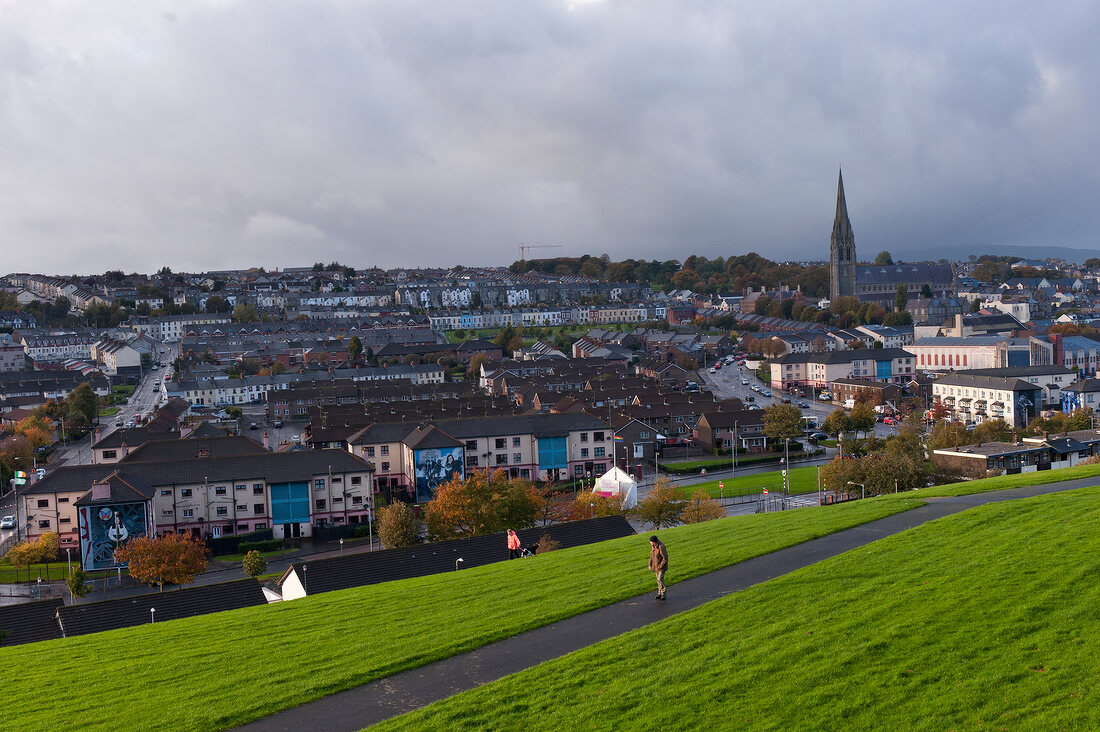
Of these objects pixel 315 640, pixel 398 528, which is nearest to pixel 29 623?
pixel 315 640

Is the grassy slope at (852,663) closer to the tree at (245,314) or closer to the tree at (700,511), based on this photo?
the tree at (700,511)

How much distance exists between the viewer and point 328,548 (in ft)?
96.7

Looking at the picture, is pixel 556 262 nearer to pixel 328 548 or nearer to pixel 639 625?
pixel 328 548

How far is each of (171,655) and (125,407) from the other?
61.3 meters

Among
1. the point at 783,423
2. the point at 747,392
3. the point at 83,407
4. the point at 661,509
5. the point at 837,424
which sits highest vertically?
the point at 83,407

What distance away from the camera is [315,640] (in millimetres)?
10023

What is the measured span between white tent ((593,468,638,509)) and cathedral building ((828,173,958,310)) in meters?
88.7

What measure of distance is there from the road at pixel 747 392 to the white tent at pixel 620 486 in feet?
71.8

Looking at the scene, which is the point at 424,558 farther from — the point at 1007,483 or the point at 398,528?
the point at 1007,483

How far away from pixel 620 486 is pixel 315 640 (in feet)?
66.7

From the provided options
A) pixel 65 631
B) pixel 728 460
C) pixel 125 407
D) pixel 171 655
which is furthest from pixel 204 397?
pixel 171 655

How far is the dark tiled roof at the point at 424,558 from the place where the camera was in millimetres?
17312

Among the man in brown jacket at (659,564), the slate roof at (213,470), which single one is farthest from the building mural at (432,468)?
the man in brown jacket at (659,564)

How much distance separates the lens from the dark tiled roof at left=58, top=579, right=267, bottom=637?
16.1 metres
